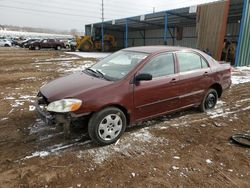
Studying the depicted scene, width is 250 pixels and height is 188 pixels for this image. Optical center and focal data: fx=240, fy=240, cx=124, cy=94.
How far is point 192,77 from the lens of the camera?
5.08m

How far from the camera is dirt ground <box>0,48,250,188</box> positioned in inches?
122

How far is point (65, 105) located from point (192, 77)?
2785 mm

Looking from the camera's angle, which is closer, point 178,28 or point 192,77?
point 192,77

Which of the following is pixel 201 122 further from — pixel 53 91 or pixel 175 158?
pixel 53 91

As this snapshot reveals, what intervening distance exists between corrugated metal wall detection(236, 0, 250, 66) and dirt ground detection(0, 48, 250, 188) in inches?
420

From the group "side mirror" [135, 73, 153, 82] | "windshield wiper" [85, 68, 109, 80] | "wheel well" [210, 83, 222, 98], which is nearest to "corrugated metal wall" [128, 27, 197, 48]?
"wheel well" [210, 83, 222, 98]

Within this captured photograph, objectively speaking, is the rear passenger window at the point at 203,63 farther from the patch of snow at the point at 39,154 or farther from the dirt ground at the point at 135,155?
the patch of snow at the point at 39,154

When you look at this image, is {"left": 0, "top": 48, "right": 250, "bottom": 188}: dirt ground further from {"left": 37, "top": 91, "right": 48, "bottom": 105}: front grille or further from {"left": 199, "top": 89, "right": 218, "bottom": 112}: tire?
{"left": 37, "top": 91, "right": 48, "bottom": 105}: front grille

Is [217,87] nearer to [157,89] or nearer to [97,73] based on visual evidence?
[157,89]

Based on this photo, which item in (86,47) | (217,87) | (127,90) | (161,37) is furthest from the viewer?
(86,47)

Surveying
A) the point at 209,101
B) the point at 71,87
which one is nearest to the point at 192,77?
the point at 209,101

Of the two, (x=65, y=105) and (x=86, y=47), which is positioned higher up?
(x=86, y=47)

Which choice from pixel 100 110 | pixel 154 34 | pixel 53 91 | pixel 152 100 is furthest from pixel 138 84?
pixel 154 34

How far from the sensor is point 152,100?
443cm
